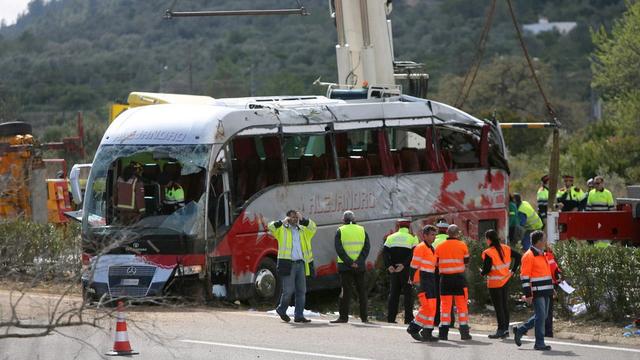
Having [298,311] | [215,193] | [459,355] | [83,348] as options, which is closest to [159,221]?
[215,193]

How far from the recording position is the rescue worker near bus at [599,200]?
27.2 meters

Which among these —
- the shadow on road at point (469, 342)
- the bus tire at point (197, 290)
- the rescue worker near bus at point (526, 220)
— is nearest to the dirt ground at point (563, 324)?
the bus tire at point (197, 290)

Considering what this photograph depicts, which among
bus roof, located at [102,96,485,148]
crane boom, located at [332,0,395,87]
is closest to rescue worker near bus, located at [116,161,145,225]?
bus roof, located at [102,96,485,148]

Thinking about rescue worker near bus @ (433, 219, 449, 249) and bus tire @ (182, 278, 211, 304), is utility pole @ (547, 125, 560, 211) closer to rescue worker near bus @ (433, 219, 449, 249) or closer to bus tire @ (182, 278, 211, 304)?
rescue worker near bus @ (433, 219, 449, 249)

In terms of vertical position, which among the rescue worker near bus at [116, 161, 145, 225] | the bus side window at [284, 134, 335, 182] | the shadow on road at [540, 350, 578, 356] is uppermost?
the bus side window at [284, 134, 335, 182]

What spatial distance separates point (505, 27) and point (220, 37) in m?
24.7

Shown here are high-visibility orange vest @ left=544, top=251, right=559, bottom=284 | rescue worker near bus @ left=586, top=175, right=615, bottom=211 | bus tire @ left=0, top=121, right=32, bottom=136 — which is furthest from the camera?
bus tire @ left=0, top=121, right=32, bottom=136

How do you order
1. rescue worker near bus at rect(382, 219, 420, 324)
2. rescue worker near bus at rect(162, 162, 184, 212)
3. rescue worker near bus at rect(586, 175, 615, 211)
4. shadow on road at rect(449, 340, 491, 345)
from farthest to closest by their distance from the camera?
rescue worker near bus at rect(586, 175, 615, 211) < rescue worker near bus at rect(162, 162, 184, 212) < rescue worker near bus at rect(382, 219, 420, 324) < shadow on road at rect(449, 340, 491, 345)

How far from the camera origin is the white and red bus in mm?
20156

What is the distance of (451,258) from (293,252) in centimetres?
302

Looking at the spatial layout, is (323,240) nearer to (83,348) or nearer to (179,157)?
(179,157)

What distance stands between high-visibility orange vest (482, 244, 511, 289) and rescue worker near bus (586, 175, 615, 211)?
34.0ft

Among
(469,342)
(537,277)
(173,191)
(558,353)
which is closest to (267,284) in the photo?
(173,191)

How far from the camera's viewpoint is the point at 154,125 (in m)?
20.9
